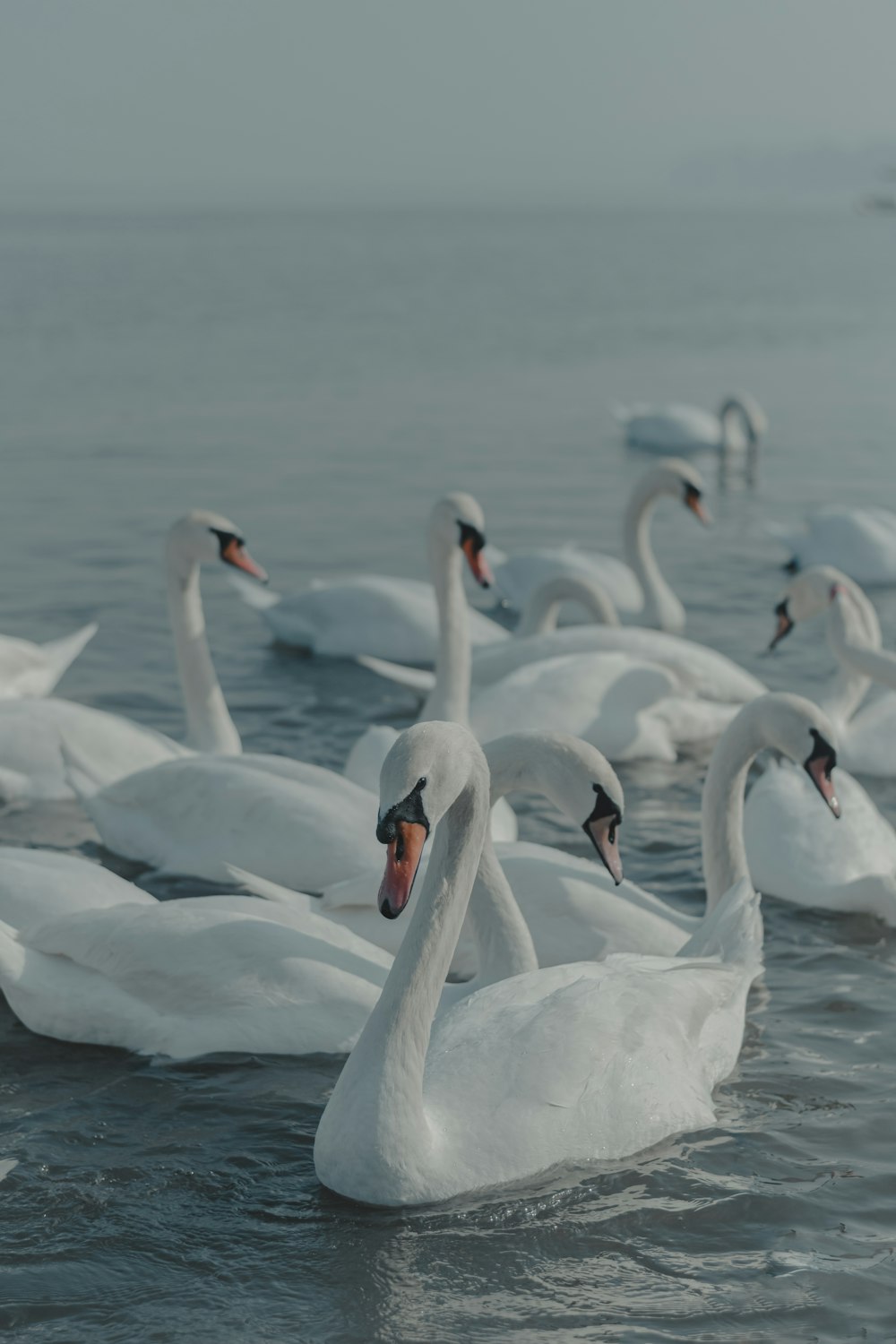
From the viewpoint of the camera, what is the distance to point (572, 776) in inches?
254

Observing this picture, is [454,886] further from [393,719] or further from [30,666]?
[30,666]

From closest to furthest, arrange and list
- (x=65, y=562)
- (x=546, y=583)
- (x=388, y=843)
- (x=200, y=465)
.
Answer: (x=388, y=843) < (x=546, y=583) < (x=65, y=562) < (x=200, y=465)

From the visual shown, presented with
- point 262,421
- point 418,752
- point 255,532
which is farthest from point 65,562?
point 418,752

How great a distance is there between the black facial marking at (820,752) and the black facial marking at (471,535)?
117 inches

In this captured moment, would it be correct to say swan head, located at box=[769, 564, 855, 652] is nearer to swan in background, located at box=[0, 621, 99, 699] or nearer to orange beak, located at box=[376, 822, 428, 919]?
swan in background, located at box=[0, 621, 99, 699]

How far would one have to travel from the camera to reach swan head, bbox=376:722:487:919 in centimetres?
484

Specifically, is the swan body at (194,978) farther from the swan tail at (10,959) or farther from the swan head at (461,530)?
the swan head at (461,530)

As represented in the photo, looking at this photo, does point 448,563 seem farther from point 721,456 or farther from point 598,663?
point 721,456

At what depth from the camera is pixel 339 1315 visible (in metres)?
5.04

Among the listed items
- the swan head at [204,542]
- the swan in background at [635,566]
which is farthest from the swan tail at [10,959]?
the swan in background at [635,566]

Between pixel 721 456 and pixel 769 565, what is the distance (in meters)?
7.37

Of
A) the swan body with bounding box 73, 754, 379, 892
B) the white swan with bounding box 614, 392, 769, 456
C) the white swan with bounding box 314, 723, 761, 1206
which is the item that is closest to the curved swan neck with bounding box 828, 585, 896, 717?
the swan body with bounding box 73, 754, 379, 892

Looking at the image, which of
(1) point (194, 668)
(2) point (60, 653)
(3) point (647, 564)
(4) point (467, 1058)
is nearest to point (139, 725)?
(1) point (194, 668)

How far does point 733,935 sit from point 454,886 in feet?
5.05
